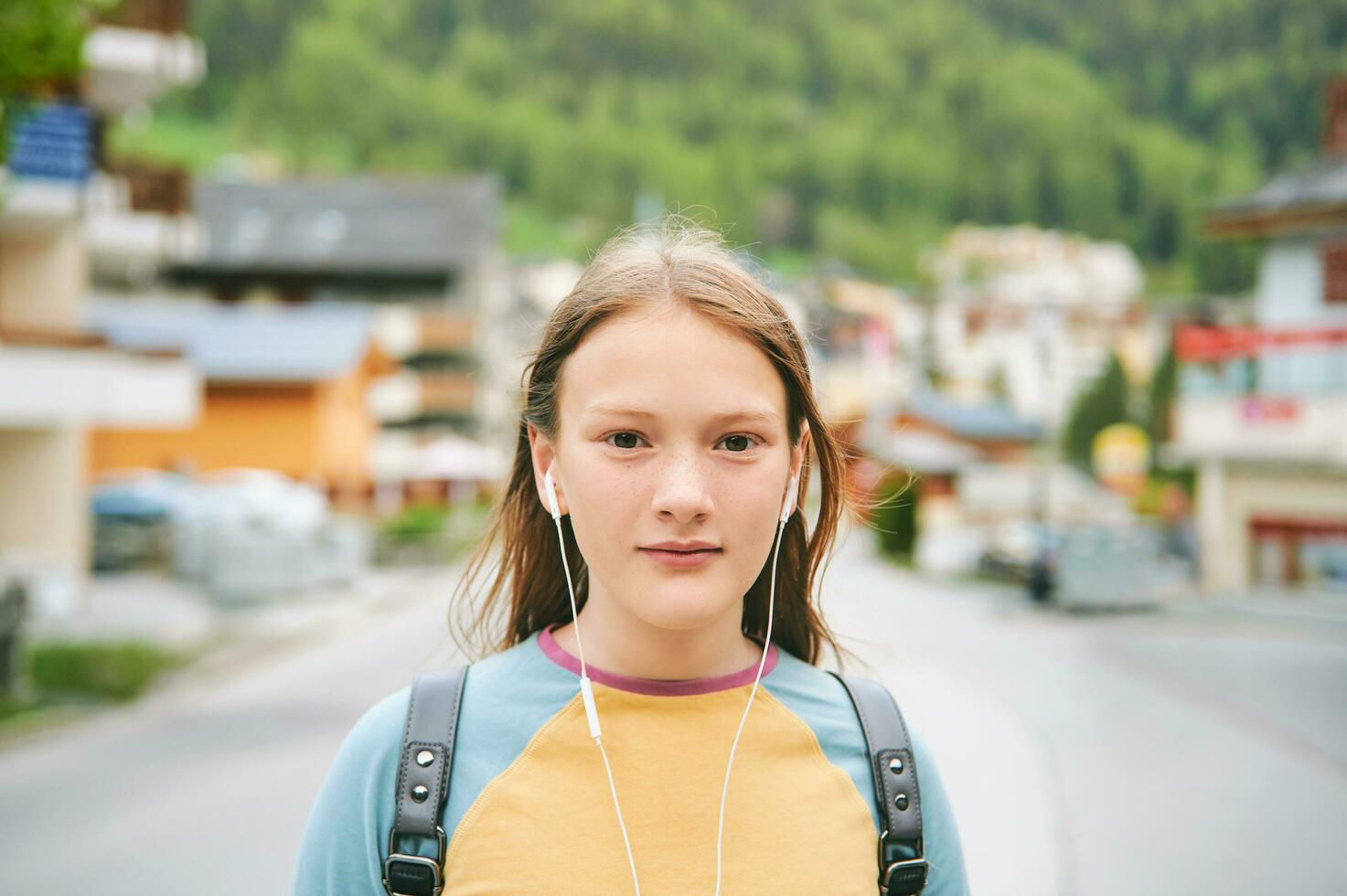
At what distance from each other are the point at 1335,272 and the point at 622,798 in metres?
27.2

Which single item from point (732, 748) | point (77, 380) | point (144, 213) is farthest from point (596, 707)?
point (144, 213)

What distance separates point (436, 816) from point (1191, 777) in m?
9.58

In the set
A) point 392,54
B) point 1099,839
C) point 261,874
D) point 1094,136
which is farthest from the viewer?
point 392,54

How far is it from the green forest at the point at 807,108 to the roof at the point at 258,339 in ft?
169

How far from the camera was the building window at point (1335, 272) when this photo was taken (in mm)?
25250

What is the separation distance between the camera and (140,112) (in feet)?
69.3

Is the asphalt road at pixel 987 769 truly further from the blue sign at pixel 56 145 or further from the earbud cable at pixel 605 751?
the blue sign at pixel 56 145

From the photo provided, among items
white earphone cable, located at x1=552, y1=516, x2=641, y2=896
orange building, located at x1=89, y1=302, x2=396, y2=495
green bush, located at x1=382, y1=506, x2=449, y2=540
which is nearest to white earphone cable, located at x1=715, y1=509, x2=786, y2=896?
white earphone cable, located at x1=552, y1=516, x2=641, y2=896

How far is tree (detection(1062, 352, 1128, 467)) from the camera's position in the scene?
61.3 meters

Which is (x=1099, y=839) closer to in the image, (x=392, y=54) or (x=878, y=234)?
(x=878, y=234)

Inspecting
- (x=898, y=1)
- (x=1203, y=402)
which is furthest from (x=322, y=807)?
(x=898, y=1)

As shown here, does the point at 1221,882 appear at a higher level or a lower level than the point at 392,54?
lower

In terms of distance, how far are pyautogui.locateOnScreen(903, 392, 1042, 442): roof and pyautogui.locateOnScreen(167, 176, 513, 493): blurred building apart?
1598cm

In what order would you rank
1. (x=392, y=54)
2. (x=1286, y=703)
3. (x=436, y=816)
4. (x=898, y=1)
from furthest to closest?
(x=898, y=1) → (x=392, y=54) → (x=1286, y=703) → (x=436, y=816)
